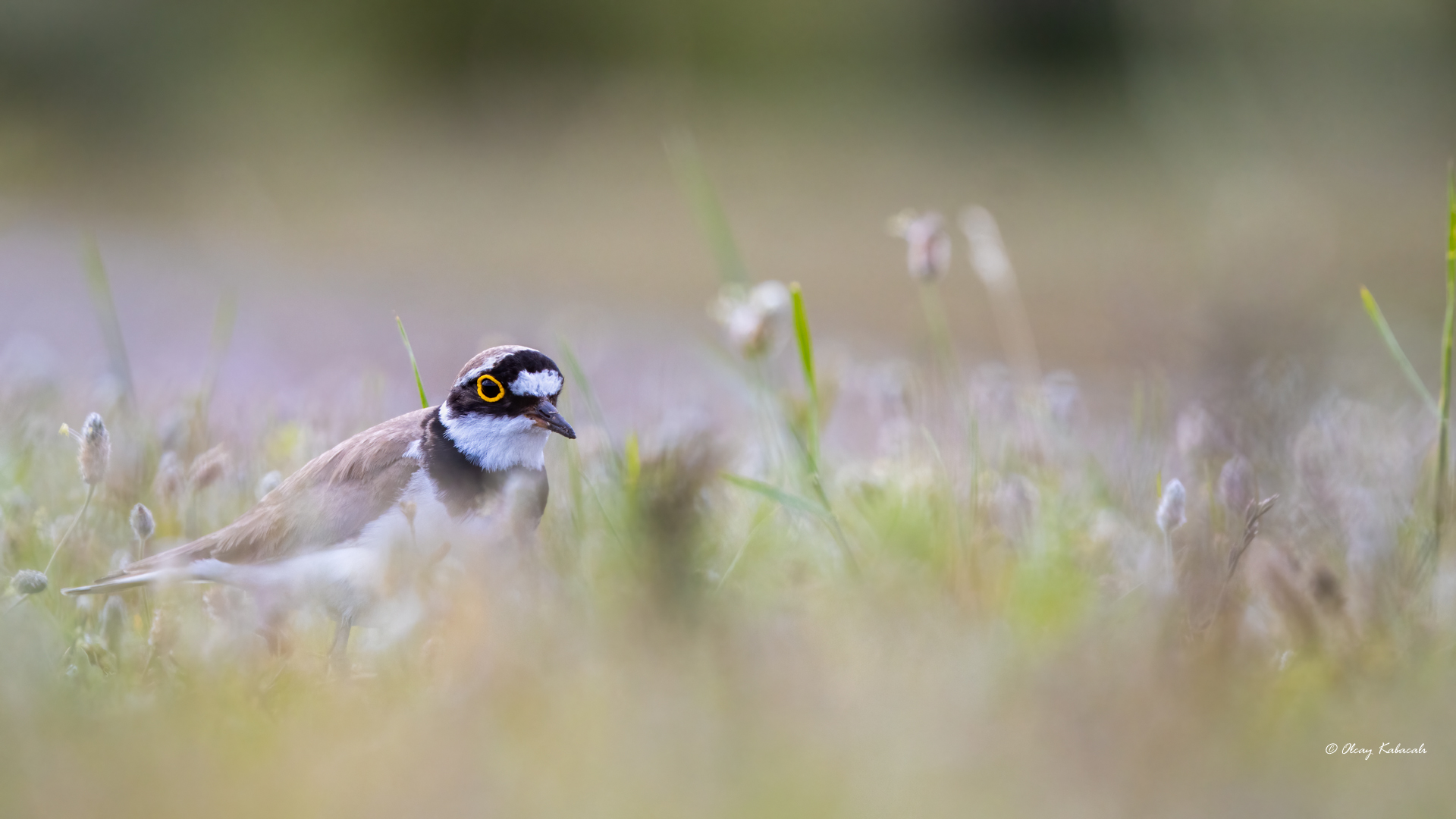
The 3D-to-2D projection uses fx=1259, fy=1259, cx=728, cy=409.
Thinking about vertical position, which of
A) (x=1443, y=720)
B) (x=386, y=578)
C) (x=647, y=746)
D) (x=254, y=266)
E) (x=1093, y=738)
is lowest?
(x=1443, y=720)

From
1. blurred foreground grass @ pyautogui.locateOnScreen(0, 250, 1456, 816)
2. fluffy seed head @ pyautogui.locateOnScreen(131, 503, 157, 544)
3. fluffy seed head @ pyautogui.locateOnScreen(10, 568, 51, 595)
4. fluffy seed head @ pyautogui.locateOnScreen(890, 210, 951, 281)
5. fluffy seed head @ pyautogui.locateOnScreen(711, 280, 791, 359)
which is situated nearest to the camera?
blurred foreground grass @ pyautogui.locateOnScreen(0, 250, 1456, 816)

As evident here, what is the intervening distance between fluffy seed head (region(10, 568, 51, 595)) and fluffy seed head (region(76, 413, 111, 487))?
0.73ft

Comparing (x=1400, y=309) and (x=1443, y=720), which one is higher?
(x=1443, y=720)

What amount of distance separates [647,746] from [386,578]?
35.2 inches

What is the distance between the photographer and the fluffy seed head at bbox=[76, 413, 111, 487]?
2590 mm

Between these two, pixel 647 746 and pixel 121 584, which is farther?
pixel 121 584

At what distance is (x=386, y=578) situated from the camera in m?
2.38

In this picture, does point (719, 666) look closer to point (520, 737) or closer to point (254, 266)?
point (520, 737)

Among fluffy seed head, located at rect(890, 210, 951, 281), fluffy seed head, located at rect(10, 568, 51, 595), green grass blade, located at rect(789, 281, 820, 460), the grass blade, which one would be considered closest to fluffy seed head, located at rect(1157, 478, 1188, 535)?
the grass blade

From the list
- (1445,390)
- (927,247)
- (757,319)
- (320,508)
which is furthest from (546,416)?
(1445,390)

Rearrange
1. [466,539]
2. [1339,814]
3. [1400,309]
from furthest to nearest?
[1400,309]
[466,539]
[1339,814]

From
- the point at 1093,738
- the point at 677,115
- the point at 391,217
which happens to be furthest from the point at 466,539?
the point at 677,115

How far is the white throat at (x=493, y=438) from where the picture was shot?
2.87m
